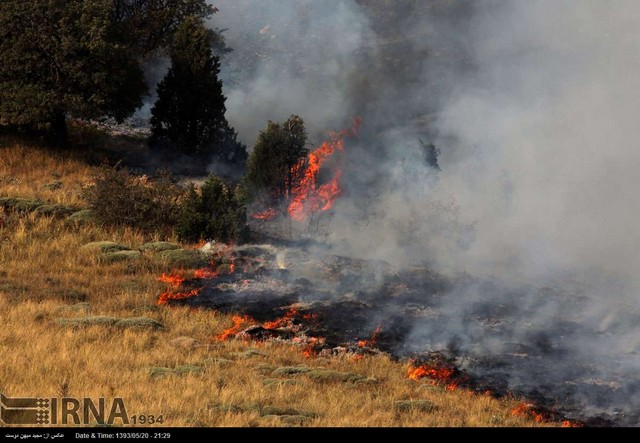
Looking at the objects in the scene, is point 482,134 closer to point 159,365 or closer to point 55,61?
point 55,61

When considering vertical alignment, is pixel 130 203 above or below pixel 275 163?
below

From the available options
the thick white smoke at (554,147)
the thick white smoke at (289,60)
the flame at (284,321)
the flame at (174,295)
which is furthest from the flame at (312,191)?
the thick white smoke at (289,60)

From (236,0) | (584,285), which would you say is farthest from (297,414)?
(236,0)

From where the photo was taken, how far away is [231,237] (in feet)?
66.8

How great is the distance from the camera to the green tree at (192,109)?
1177 inches

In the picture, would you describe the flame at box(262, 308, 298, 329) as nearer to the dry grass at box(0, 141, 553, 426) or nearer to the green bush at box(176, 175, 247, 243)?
the dry grass at box(0, 141, 553, 426)

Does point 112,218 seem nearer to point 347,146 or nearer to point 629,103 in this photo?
point 347,146

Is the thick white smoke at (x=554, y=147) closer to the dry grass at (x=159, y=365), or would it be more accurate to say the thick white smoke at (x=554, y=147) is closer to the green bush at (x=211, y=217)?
the green bush at (x=211, y=217)

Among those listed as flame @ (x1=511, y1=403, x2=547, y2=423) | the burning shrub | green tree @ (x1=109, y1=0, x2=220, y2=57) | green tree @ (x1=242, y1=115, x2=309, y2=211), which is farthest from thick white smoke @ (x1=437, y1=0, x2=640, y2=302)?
green tree @ (x1=109, y1=0, x2=220, y2=57)

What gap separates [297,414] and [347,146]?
22.0 m

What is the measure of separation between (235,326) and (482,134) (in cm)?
3100

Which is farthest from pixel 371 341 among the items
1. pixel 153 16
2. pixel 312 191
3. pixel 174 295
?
pixel 153 16

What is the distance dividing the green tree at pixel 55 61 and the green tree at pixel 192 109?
256cm

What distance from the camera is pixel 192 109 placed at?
29.9 meters
